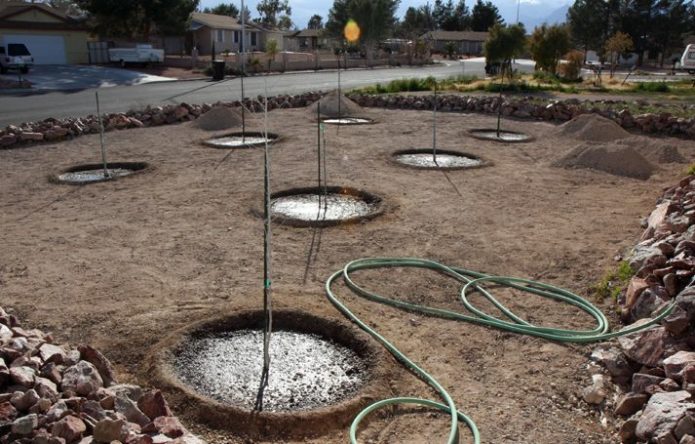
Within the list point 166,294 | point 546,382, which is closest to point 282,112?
point 166,294

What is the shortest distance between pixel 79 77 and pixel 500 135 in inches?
959

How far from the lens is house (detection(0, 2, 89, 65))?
1453 inches

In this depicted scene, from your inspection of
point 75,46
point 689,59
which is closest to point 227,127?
point 75,46

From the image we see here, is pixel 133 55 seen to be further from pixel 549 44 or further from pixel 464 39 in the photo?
pixel 464 39

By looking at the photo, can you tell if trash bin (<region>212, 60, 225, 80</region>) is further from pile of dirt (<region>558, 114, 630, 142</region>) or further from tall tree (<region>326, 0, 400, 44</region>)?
tall tree (<region>326, 0, 400, 44</region>)

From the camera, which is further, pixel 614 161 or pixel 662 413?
pixel 614 161

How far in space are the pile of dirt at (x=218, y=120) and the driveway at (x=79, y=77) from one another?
44.8 ft

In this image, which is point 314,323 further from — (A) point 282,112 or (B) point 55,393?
(A) point 282,112

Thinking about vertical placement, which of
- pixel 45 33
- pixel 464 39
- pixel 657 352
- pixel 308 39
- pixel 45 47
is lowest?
pixel 657 352

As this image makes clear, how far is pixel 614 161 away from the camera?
11.0 m

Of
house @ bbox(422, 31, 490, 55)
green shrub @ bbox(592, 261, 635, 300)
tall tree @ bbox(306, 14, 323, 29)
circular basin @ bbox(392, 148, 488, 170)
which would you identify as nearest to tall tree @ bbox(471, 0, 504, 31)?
house @ bbox(422, 31, 490, 55)

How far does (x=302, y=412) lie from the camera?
4027 mm

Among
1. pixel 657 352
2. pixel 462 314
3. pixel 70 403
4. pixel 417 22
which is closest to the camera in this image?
pixel 70 403

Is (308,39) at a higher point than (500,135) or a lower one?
higher
